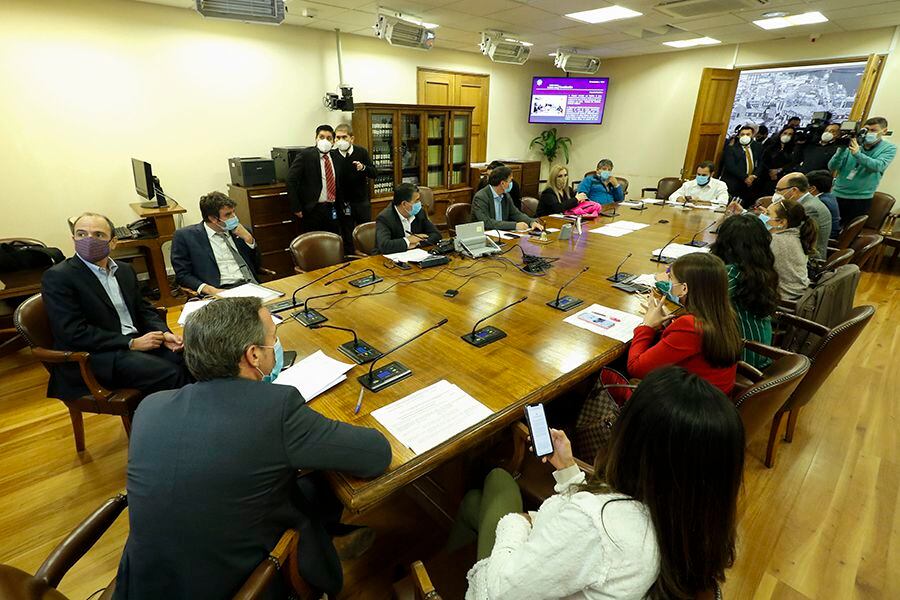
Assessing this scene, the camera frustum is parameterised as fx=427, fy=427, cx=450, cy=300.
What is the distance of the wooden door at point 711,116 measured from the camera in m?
5.75

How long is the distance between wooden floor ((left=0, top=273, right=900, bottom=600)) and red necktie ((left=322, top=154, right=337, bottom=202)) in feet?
8.98

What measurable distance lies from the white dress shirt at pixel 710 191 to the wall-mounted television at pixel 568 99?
8.92 feet

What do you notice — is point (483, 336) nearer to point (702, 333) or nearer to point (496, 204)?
point (702, 333)

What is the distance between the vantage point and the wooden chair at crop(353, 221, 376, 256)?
338cm

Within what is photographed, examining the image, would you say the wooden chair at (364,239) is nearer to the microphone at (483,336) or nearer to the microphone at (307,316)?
the microphone at (307,316)

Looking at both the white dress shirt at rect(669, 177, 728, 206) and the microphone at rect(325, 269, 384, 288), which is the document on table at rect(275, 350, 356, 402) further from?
the white dress shirt at rect(669, 177, 728, 206)

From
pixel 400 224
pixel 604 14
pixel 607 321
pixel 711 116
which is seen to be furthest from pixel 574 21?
pixel 607 321

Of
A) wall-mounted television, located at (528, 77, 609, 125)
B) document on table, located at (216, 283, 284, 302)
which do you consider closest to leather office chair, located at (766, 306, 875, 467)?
document on table, located at (216, 283, 284, 302)

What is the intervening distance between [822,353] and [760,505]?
0.73 metres

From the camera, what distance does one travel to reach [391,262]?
2.80 m

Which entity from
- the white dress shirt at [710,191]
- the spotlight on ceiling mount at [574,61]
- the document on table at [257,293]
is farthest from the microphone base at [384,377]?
the spotlight on ceiling mount at [574,61]

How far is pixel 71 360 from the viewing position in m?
1.82

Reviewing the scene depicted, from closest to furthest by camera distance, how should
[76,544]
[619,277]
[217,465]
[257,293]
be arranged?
[217,465] < [76,544] < [257,293] < [619,277]

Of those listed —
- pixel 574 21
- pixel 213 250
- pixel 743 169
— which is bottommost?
pixel 213 250
